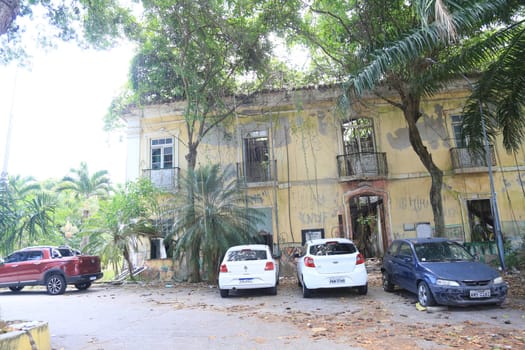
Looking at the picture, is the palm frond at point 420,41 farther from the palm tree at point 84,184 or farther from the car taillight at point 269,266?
the palm tree at point 84,184

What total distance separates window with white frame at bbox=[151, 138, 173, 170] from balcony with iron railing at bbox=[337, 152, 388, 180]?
8.68m

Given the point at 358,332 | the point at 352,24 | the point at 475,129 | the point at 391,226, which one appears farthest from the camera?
the point at 391,226

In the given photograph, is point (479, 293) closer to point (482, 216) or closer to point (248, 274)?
point (248, 274)

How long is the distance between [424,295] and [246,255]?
5019 mm

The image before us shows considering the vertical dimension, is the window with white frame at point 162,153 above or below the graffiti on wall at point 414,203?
above

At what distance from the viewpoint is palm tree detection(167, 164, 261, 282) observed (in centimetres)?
1347

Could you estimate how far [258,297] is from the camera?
10594 millimetres

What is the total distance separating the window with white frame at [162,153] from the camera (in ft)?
61.8

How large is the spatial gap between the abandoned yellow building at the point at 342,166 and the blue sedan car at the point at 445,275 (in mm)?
7415

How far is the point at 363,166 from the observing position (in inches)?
662

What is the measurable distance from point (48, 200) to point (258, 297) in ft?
40.1

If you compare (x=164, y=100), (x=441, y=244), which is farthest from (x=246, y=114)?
(x=441, y=244)

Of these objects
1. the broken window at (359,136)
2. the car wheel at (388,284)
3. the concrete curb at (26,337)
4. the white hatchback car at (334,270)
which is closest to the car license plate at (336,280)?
the white hatchback car at (334,270)

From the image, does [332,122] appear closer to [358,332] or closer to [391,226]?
[391,226]
